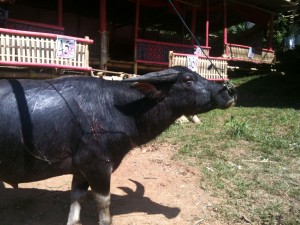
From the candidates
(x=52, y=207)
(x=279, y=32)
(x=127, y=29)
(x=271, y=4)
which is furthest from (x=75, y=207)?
(x=279, y=32)

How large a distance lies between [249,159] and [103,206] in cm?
326

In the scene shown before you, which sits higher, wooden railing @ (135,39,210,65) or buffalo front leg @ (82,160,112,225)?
wooden railing @ (135,39,210,65)

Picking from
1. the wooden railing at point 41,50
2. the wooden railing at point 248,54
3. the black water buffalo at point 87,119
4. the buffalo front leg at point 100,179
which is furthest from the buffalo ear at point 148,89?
the wooden railing at point 248,54

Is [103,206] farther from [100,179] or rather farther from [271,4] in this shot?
[271,4]

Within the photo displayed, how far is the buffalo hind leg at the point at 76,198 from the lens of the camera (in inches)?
154

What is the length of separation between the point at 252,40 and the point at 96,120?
17.8 metres

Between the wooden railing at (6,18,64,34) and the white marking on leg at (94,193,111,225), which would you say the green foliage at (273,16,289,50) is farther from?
the white marking on leg at (94,193,111,225)

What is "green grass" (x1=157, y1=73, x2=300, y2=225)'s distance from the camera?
14.8 feet

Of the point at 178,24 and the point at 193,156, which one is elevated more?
the point at 178,24

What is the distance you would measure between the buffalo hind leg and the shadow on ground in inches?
10.8

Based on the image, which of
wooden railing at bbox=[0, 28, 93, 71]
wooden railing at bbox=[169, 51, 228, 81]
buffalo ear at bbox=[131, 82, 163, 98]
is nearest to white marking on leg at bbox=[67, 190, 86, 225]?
buffalo ear at bbox=[131, 82, 163, 98]

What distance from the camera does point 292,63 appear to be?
62.0 ft

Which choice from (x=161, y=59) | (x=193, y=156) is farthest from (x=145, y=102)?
(x=161, y=59)

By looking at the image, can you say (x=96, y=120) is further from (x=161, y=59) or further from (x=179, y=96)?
(x=161, y=59)
